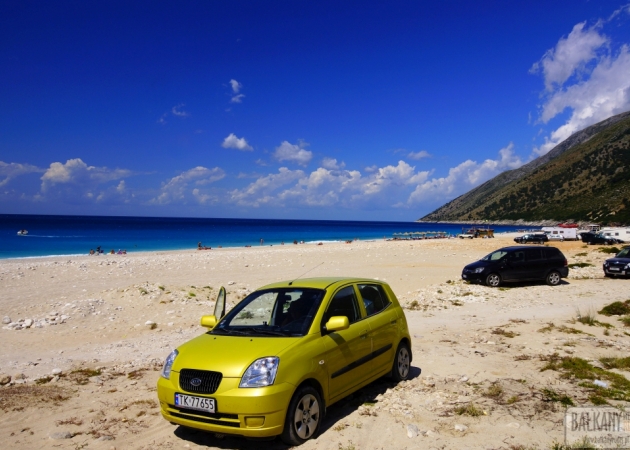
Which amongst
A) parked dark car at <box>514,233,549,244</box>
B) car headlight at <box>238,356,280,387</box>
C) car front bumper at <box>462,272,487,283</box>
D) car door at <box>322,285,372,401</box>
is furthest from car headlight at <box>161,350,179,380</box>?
parked dark car at <box>514,233,549,244</box>

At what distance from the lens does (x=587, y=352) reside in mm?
8484

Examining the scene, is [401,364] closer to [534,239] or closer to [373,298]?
[373,298]

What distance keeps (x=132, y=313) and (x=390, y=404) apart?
9.38 metres

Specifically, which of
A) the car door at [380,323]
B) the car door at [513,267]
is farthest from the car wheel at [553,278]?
the car door at [380,323]

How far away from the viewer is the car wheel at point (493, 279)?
18.7 meters

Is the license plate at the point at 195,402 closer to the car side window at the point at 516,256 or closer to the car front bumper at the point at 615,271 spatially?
the car side window at the point at 516,256

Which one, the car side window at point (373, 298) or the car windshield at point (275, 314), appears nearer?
the car windshield at point (275, 314)

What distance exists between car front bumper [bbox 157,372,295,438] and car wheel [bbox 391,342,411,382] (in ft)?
8.62

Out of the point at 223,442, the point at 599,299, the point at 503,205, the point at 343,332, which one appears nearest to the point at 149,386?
the point at 223,442

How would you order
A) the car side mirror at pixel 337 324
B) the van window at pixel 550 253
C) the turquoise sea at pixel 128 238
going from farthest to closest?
the turquoise sea at pixel 128 238 → the van window at pixel 550 253 → the car side mirror at pixel 337 324

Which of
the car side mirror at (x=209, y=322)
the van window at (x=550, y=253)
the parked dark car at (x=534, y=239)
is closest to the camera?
the car side mirror at (x=209, y=322)

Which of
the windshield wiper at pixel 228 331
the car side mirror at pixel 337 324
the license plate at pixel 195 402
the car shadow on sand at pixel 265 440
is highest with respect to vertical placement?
the car side mirror at pixel 337 324

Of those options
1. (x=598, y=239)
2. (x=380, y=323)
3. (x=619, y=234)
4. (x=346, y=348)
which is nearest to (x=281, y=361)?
(x=346, y=348)

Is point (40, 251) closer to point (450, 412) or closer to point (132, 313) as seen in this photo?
point (132, 313)
